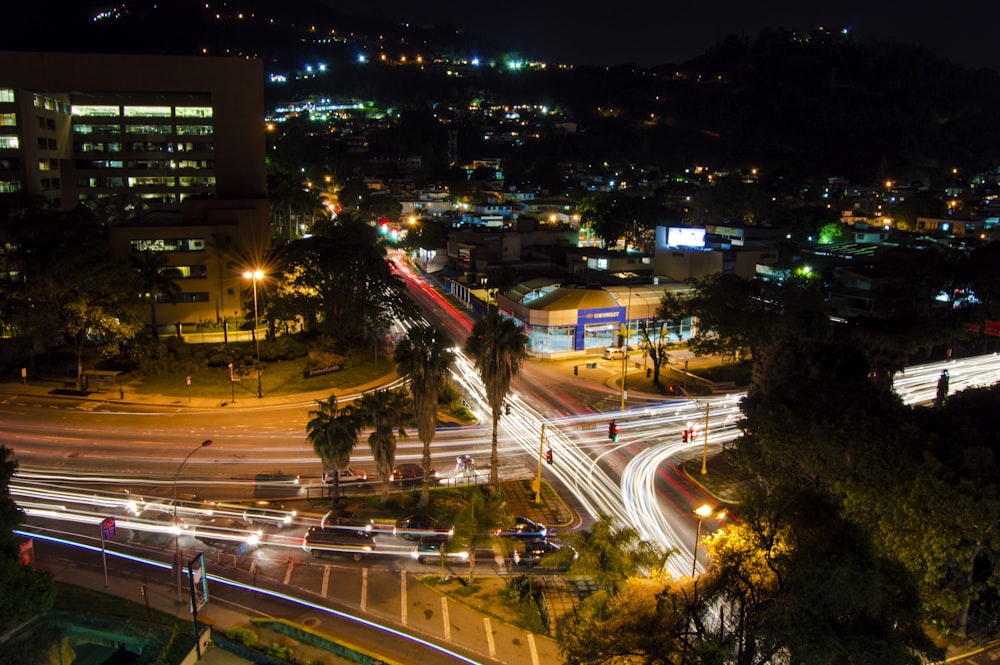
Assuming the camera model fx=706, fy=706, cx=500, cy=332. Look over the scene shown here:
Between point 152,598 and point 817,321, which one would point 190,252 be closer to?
point 152,598

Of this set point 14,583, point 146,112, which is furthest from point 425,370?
point 146,112

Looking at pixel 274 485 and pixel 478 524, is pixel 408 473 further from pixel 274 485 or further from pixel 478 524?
pixel 478 524

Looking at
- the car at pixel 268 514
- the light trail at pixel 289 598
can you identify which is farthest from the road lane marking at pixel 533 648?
the car at pixel 268 514

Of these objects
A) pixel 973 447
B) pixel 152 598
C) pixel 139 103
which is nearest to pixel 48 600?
pixel 152 598

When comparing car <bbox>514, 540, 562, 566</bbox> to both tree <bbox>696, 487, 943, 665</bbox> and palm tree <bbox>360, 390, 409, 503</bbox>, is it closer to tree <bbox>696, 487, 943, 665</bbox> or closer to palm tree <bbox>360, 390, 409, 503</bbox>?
palm tree <bbox>360, 390, 409, 503</bbox>

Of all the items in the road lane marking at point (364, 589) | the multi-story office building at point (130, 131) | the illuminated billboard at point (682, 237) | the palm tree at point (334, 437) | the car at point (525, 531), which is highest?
the multi-story office building at point (130, 131)

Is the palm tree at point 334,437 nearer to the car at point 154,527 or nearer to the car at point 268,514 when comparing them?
the car at point 268,514

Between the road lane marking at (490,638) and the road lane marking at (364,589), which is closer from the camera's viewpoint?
the road lane marking at (490,638)

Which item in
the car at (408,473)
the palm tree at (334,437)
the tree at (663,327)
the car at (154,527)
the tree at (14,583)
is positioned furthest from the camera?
the tree at (663,327)

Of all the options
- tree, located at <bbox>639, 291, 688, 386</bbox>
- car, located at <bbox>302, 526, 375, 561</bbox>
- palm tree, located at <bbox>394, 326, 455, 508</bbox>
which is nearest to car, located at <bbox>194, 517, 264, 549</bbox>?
car, located at <bbox>302, 526, 375, 561</bbox>
